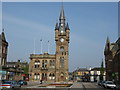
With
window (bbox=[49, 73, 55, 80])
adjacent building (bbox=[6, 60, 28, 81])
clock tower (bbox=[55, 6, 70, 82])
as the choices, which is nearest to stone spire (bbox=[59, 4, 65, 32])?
clock tower (bbox=[55, 6, 70, 82])

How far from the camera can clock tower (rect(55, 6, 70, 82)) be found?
3627 inches

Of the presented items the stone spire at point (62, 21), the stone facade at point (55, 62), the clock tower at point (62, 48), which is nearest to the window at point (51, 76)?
the stone facade at point (55, 62)

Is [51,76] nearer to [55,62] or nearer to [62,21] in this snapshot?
[55,62]

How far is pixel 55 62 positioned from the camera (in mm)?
95938

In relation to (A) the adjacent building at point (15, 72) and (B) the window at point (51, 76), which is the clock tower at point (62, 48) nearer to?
(B) the window at point (51, 76)

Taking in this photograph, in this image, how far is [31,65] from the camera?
9644 centimetres

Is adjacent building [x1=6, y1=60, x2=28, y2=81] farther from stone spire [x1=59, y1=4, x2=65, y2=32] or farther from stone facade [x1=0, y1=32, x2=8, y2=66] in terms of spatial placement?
stone spire [x1=59, y1=4, x2=65, y2=32]

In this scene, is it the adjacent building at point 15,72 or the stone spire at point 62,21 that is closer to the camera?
the adjacent building at point 15,72

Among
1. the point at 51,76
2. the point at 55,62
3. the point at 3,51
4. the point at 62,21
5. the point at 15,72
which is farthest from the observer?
the point at 62,21

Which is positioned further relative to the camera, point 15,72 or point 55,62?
point 55,62

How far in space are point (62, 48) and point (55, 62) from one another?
771 cm

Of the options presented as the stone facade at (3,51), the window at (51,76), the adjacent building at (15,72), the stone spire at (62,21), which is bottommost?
the window at (51,76)

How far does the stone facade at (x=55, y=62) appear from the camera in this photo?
92812mm

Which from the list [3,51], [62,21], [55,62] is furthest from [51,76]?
[3,51]
